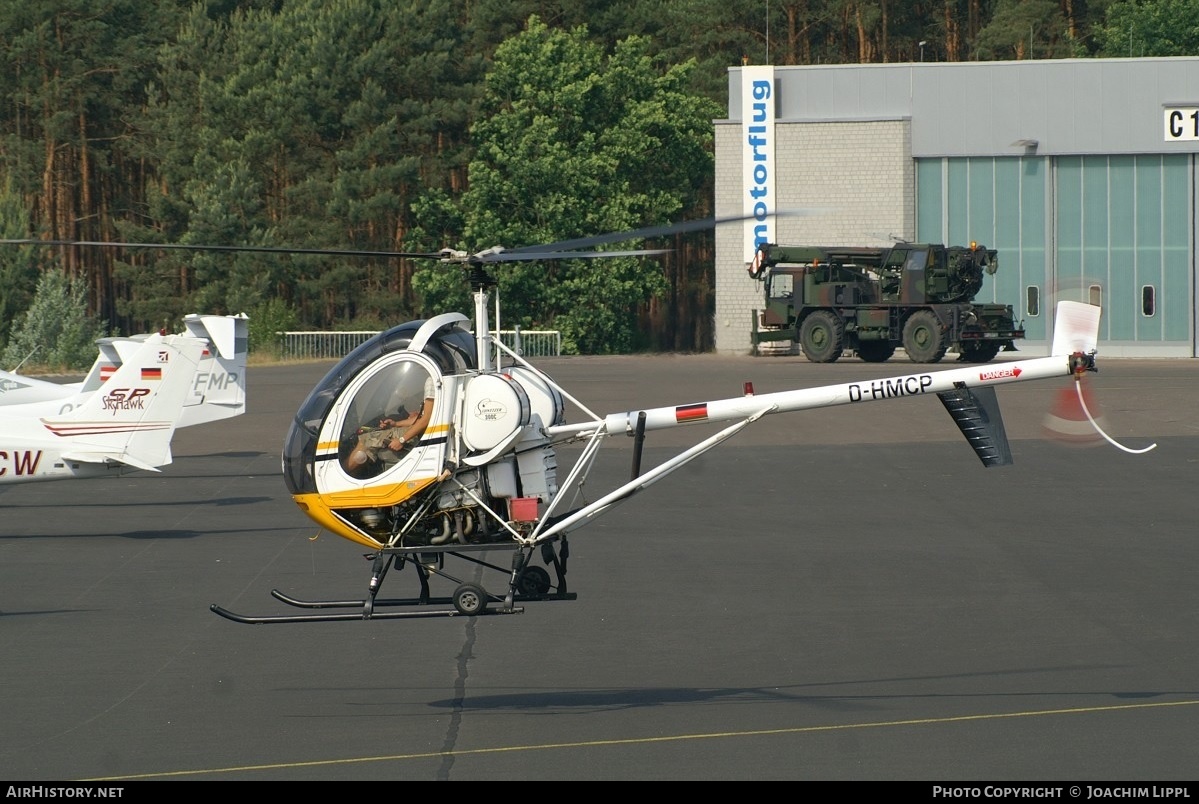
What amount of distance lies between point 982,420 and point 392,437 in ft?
13.8

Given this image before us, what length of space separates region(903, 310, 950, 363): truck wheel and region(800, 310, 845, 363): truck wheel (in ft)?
6.67

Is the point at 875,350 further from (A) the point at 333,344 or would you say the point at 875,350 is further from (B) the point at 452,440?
(B) the point at 452,440

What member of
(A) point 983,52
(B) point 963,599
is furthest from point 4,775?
(A) point 983,52

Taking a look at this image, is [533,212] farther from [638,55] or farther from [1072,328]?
[1072,328]

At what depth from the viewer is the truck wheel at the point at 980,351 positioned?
44.9 meters

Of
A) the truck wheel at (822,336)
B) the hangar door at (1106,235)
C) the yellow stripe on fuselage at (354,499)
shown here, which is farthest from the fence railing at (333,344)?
the yellow stripe on fuselage at (354,499)

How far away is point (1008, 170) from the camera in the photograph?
51.9 m

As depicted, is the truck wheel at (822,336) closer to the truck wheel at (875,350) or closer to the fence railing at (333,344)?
the truck wheel at (875,350)

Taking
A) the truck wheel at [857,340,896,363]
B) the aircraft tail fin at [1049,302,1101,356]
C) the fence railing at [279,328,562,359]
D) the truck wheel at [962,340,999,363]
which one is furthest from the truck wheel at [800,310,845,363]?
the aircraft tail fin at [1049,302,1101,356]

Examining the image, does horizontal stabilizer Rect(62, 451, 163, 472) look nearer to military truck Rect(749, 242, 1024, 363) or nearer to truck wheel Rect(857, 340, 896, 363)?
military truck Rect(749, 242, 1024, 363)

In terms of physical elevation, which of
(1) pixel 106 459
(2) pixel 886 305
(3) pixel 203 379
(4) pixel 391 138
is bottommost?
(1) pixel 106 459

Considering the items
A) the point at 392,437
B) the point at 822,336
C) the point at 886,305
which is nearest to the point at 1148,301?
the point at 886,305

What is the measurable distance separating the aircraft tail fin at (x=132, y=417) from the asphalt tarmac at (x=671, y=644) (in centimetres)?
107

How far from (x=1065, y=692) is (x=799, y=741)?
7.69ft
